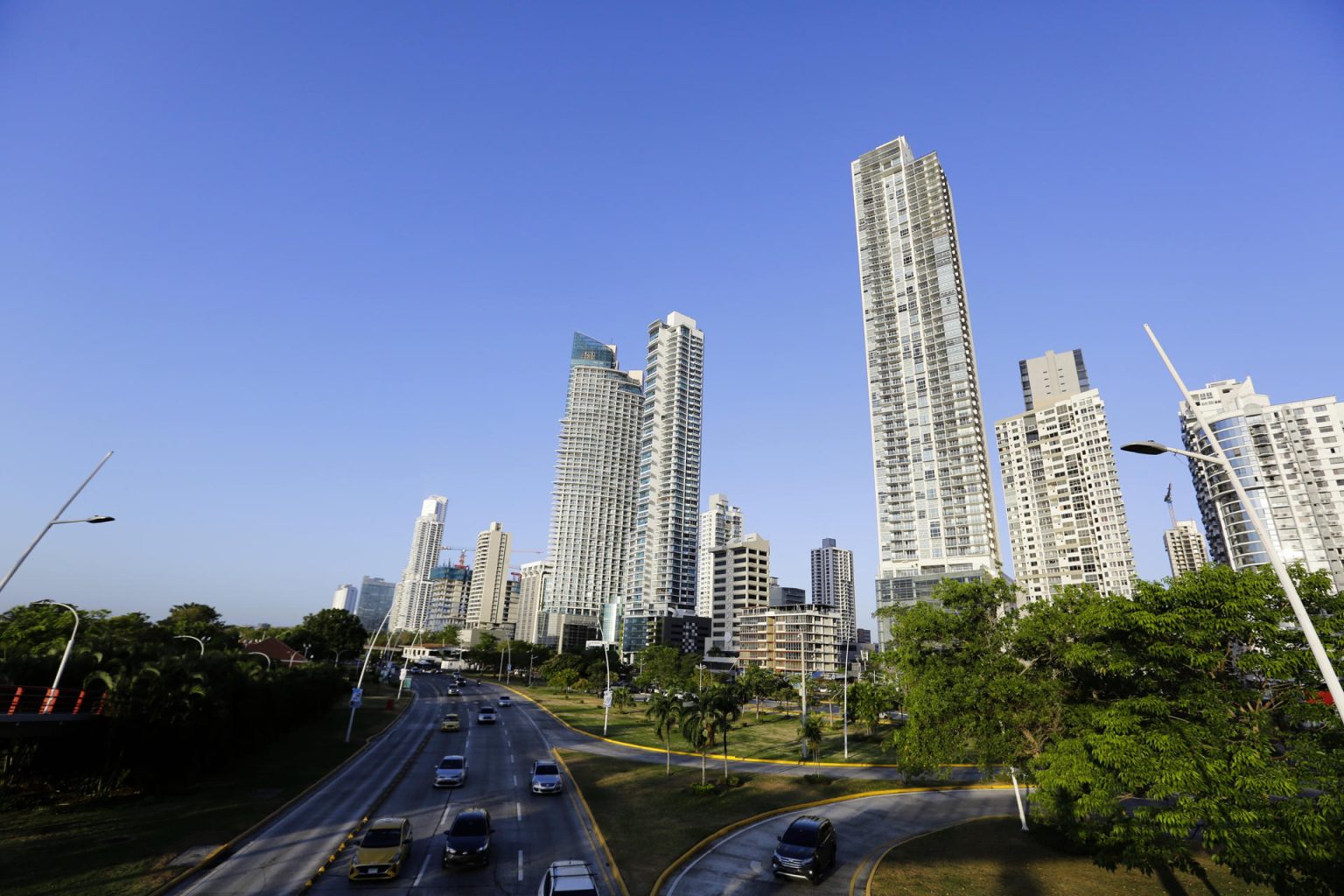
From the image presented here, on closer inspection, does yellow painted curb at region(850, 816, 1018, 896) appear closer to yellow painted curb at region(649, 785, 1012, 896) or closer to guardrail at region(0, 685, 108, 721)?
yellow painted curb at region(649, 785, 1012, 896)

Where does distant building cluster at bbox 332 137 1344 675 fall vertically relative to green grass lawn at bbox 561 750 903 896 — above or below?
above

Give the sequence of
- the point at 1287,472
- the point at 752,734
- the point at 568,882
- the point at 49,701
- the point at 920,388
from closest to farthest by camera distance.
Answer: the point at 568,882, the point at 49,701, the point at 752,734, the point at 1287,472, the point at 920,388

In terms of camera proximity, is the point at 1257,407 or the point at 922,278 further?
the point at 922,278

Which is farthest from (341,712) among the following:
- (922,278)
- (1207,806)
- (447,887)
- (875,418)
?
(922,278)

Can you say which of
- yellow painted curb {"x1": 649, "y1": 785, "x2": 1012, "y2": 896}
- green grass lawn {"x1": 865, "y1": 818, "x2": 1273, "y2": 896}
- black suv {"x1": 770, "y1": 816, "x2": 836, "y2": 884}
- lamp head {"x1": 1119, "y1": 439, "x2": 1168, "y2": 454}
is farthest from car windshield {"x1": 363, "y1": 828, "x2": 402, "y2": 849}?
lamp head {"x1": 1119, "y1": 439, "x2": 1168, "y2": 454}

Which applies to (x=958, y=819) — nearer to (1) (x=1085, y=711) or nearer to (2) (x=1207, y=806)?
(1) (x=1085, y=711)

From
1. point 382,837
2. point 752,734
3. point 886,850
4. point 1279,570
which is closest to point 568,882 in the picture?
point 382,837

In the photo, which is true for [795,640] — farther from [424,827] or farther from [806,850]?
[806,850]
